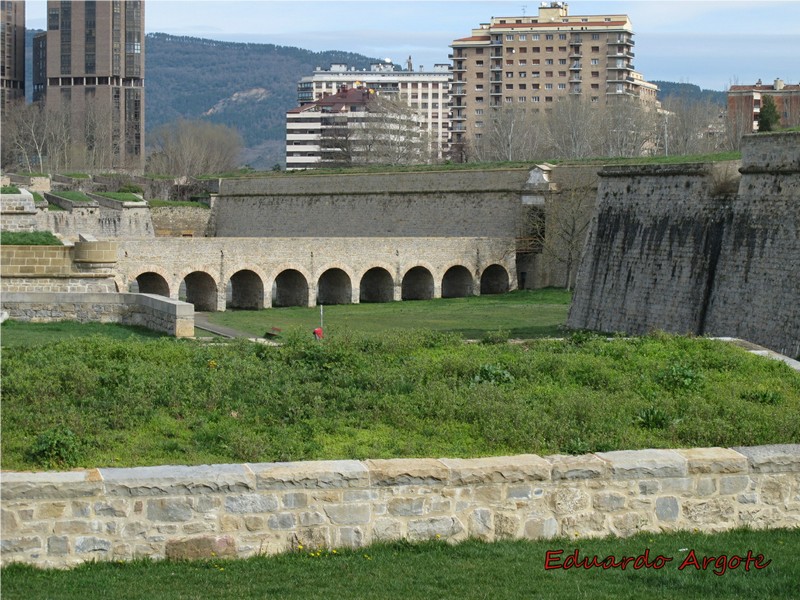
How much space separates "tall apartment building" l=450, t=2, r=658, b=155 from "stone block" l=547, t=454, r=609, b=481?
94613mm

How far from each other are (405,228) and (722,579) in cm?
4555

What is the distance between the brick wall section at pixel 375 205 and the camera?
48.9 meters

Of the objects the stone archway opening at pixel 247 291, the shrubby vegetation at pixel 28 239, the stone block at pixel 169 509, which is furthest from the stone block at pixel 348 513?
the stone archway opening at pixel 247 291

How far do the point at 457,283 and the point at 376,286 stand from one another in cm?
328

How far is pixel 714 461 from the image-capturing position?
7.98m

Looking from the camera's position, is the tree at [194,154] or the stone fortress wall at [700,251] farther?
the tree at [194,154]

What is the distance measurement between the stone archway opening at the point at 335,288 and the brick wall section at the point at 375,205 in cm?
722

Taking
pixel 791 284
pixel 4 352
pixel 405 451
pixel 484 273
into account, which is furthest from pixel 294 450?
pixel 484 273

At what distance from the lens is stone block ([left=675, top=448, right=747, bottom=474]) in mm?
7938

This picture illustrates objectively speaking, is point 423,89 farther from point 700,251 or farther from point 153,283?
point 700,251

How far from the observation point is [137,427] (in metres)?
8.42

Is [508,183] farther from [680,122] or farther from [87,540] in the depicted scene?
[87,540]

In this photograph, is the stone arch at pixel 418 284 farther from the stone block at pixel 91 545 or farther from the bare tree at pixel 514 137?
the stone block at pixel 91 545

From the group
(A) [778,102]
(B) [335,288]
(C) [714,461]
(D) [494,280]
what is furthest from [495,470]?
(A) [778,102]
